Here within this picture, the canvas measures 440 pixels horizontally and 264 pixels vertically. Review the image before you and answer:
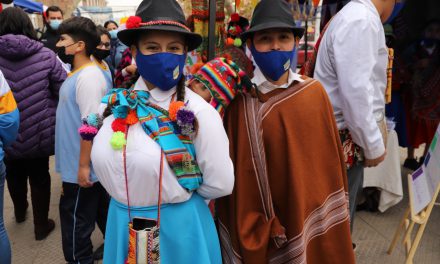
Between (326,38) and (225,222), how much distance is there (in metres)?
1.32

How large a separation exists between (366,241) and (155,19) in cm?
295

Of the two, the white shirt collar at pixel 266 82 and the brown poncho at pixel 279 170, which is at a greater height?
the white shirt collar at pixel 266 82

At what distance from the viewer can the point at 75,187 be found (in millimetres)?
2445

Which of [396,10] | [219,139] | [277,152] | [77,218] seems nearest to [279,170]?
[277,152]

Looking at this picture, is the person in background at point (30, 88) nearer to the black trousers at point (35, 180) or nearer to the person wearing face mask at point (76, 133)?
the black trousers at point (35, 180)

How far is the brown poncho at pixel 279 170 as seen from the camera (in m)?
1.68

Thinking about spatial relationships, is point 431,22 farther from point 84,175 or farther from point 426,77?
point 84,175

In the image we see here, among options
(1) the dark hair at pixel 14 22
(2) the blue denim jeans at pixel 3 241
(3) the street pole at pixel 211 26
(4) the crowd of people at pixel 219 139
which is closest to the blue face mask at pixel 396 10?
(4) the crowd of people at pixel 219 139

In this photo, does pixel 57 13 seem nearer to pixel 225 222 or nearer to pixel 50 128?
pixel 50 128

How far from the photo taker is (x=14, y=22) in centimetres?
281

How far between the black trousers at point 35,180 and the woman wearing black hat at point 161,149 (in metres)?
2.04

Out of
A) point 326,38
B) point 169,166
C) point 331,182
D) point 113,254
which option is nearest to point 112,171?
point 169,166

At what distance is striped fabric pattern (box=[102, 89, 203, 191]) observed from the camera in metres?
1.40

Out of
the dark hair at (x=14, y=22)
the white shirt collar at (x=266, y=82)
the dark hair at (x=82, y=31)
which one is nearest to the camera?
the white shirt collar at (x=266, y=82)
